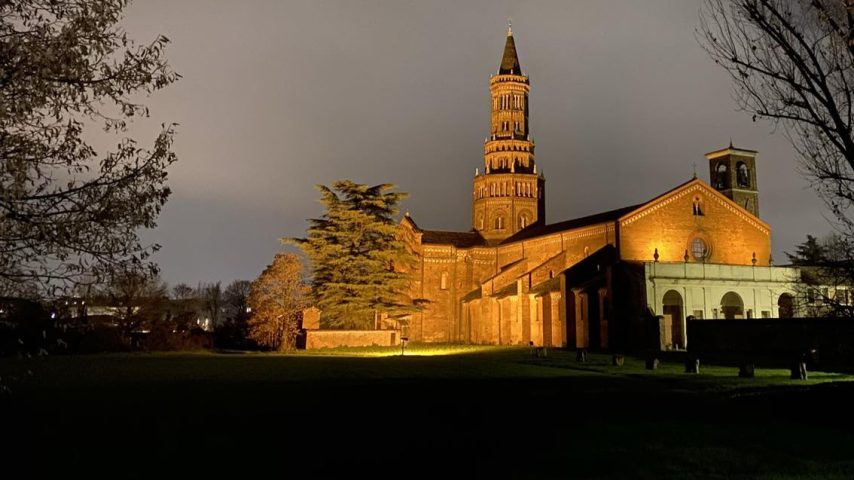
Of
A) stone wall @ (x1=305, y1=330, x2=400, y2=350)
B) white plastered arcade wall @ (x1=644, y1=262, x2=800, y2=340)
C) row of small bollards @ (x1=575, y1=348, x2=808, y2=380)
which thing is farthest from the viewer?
stone wall @ (x1=305, y1=330, x2=400, y2=350)

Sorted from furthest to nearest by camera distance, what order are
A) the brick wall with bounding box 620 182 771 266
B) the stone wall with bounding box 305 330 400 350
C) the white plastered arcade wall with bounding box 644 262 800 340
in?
the brick wall with bounding box 620 182 771 266 → the stone wall with bounding box 305 330 400 350 → the white plastered arcade wall with bounding box 644 262 800 340

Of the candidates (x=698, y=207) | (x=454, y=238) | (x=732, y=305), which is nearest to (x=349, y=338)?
(x=454, y=238)

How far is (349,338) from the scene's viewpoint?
4384 cm

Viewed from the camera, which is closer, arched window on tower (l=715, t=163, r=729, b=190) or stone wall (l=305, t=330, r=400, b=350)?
stone wall (l=305, t=330, r=400, b=350)

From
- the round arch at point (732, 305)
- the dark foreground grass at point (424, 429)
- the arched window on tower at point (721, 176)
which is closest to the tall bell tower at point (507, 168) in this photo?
the arched window on tower at point (721, 176)

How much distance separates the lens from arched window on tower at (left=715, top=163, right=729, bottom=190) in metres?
60.1

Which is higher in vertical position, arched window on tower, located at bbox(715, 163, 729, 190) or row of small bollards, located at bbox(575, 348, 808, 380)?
arched window on tower, located at bbox(715, 163, 729, 190)

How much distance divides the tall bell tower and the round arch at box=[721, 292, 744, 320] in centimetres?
2753

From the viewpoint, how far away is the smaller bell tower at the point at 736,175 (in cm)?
5938

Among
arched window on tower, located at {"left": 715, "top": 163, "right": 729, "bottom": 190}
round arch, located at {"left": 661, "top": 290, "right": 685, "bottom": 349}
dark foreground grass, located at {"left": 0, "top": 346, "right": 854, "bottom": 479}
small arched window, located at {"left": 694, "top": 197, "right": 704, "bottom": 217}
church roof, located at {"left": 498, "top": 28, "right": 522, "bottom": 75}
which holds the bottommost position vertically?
dark foreground grass, located at {"left": 0, "top": 346, "right": 854, "bottom": 479}

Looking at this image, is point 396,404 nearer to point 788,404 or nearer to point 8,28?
point 788,404

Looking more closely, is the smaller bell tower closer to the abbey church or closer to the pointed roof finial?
the abbey church

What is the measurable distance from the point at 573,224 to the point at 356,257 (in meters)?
18.4

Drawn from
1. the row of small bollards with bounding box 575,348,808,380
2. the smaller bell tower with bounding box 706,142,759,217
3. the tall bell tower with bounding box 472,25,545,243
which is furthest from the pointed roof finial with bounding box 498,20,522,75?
the row of small bollards with bounding box 575,348,808,380
